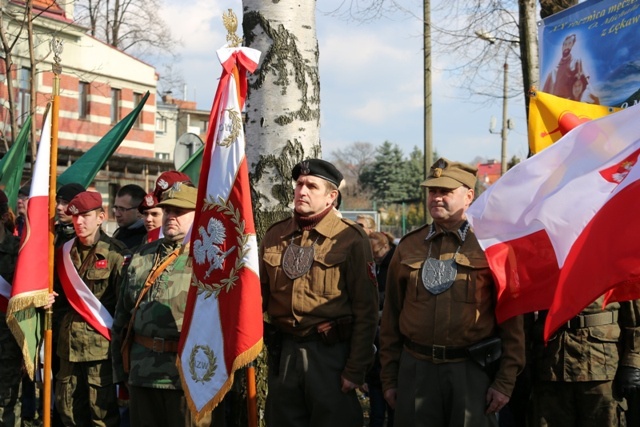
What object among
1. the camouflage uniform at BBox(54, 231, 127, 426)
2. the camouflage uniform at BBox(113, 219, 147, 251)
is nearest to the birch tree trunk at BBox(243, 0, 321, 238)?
the camouflage uniform at BBox(54, 231, 127, 426)

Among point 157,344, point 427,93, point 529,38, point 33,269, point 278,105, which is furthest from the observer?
point 427,93

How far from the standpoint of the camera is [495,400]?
4590 millimetres

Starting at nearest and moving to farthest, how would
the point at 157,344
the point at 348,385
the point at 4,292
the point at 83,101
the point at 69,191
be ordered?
the point at 348,385 → the point at 157,344 → the point at 4,292 → the point at 69,191 → the point at 83,101

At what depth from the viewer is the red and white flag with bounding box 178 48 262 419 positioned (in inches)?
198

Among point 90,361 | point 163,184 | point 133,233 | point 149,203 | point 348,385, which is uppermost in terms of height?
point 163,184

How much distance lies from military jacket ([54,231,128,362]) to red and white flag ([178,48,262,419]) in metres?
1.32

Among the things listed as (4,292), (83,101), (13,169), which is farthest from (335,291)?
(83,101)

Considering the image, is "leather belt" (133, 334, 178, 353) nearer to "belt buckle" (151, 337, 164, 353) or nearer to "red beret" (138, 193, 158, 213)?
"belt buckle" (151, 337, 164, 353)

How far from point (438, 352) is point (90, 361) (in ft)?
9.55

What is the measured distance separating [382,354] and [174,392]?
1.35m

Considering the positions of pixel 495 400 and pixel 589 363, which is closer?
pixel 495 400

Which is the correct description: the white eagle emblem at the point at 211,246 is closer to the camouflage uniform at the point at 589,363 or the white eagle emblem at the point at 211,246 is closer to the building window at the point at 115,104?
the camouflage uniform at the point at 589,363

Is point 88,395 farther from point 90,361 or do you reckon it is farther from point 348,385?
point 348,385

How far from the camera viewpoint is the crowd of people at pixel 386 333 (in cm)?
468
